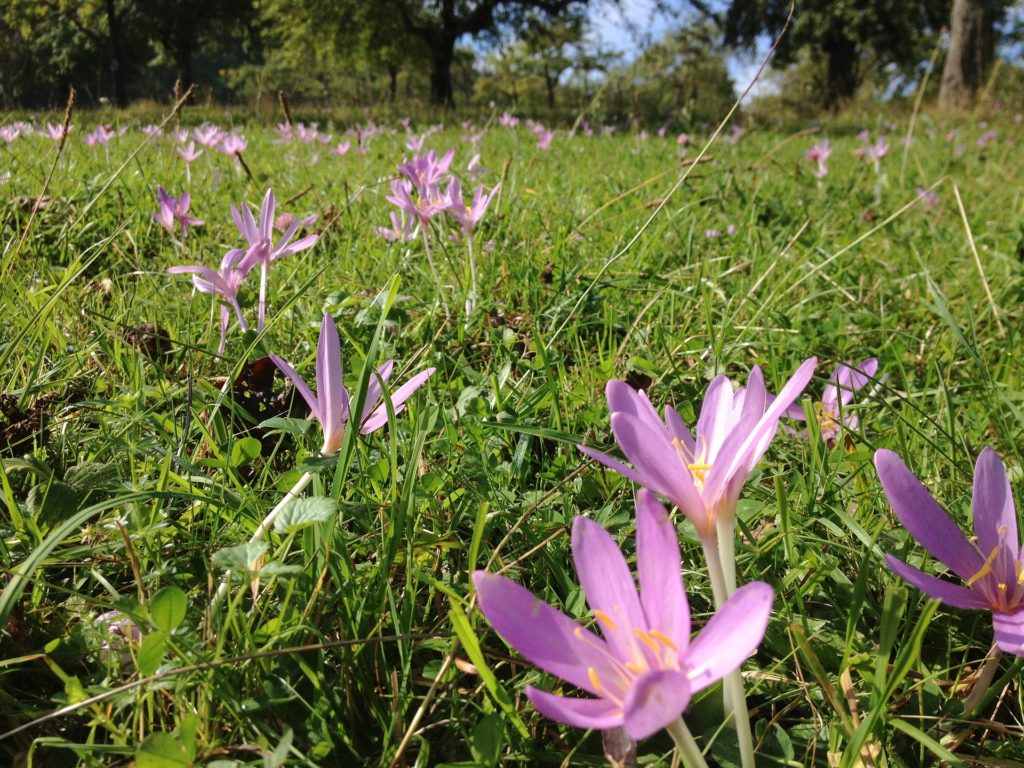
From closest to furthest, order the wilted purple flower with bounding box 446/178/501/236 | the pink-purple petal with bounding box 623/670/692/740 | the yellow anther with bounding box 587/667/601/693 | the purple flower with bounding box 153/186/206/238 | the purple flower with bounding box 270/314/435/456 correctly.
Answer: the pink-purple petal with bounding box 623/670/692/740 < the yellow anther with bounding box 587/667/601/693 < the purple flower with bounding box 270/314/435/456 < the wilted purple flower with bounding box 446/178/501/236 < the purple flower with bounding box 153/186/206/238

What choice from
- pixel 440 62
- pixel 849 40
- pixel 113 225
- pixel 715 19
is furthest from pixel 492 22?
pixel 113 225

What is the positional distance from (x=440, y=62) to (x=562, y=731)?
2945cm

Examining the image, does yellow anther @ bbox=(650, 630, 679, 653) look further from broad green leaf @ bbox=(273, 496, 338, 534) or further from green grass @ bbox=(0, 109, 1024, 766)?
broad green leaf @ bbox=(273, 496, 338, 534)

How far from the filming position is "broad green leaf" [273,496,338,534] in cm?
83

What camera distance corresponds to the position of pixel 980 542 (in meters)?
0.78

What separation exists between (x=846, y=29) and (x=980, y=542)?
113ft

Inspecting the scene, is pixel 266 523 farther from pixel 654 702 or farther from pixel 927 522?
pixel 927 522

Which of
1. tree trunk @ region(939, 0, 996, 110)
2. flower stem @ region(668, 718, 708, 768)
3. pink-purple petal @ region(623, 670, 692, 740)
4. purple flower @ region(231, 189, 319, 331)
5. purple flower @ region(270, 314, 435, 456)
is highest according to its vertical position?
tree trunk @ region(939, 0, 996, 110)

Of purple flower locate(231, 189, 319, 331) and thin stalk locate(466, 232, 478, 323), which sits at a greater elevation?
purple flower locate(231, 189, 319, 331)

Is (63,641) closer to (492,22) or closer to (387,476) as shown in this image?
(387,476)

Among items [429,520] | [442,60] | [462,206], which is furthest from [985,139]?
[442,60]

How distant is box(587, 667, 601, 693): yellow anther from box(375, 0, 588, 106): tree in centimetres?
2817

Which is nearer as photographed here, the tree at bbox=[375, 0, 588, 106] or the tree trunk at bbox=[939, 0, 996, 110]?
the tree trunk at bbox=[939, 0, 996, 110]

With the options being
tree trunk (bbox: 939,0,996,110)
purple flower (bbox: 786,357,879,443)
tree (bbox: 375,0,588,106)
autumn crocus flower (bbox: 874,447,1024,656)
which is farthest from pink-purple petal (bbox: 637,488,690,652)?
tree (bbox: 375,0,588,106)
